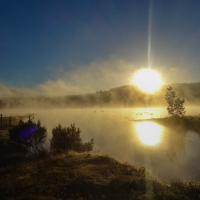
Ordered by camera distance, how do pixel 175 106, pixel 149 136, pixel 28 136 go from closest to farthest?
pixel 28 136, pixel 149 136, pixel 175 106

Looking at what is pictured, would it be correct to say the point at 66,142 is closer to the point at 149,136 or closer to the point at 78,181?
the point at 78,181

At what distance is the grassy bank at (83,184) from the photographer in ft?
64.8

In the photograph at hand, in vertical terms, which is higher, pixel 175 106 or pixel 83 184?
pixel 175 106

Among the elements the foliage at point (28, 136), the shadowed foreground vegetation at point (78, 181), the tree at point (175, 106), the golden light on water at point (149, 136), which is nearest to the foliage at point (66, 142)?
the foliage at point (28, 136)

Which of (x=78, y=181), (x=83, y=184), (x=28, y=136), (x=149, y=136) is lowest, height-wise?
(x=83, y=184)

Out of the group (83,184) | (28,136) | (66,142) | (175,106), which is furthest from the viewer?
(175,106)

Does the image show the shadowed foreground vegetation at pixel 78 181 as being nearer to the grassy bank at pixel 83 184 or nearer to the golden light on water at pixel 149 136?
the grassy bank at pixel 83 184

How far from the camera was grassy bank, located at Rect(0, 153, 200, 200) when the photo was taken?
19.8 meters

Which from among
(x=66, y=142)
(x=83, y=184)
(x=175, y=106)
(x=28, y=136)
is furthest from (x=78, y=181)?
(x=175, y=106)

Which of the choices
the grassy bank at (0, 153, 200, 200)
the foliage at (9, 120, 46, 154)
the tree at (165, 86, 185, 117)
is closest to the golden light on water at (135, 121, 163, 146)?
the foliage at (9, 120, 46, 154)

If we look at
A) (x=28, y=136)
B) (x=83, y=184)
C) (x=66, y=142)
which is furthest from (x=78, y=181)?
(x=28, y=136)

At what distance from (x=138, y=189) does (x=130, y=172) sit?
4.30 m

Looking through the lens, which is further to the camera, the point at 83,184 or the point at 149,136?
the point at 149,136

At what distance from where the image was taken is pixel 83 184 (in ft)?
71.4
